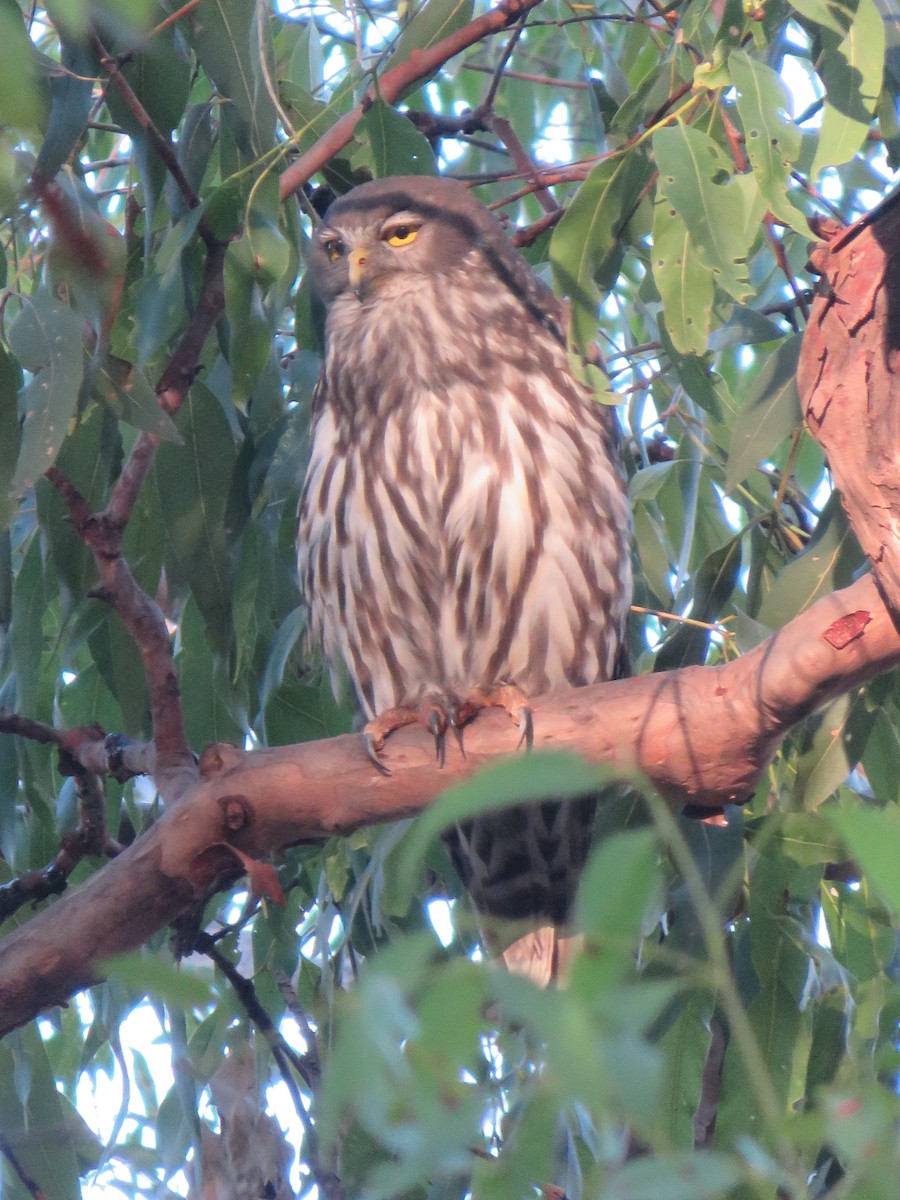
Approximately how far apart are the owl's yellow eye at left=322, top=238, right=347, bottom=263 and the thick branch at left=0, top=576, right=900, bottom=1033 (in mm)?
1108

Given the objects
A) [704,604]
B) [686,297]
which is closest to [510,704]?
[704,604]

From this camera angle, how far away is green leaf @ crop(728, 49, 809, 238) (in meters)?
1.69

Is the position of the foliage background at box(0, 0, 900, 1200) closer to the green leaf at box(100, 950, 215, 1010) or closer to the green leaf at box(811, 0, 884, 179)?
the green leaf at box(811, 0, 884, 179)

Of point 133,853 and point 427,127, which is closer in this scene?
point 133,853

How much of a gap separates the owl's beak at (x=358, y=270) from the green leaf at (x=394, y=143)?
0.43m

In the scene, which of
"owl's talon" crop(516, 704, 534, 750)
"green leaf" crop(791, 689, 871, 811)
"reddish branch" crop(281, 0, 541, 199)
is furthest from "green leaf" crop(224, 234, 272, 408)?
"green leaf" crop(791, 689, 871, 811)

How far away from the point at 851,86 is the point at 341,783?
40.6 inches

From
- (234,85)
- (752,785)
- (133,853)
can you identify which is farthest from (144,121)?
(752,785)

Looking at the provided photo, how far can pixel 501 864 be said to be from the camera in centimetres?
264

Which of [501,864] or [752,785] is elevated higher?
[752,785]

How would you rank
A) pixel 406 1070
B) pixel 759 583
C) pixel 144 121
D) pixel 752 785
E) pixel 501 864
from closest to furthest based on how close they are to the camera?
1. pixel 406 1070
2. pixel 752 785
3. pixel 144 121
4. pixel 759 583
5. pixel 501 864

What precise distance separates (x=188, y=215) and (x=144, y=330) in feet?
0.68

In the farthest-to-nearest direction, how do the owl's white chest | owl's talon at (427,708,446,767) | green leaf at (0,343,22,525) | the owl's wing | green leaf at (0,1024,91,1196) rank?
the owl's wing → the owl's white chest → green leaf at (0,1024,91,1196) → owl's talon at (427,708,446,767) → green leaf at (0,343,22,525)

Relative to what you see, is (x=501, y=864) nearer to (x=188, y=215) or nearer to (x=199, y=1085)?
(x=199, y=1085)
